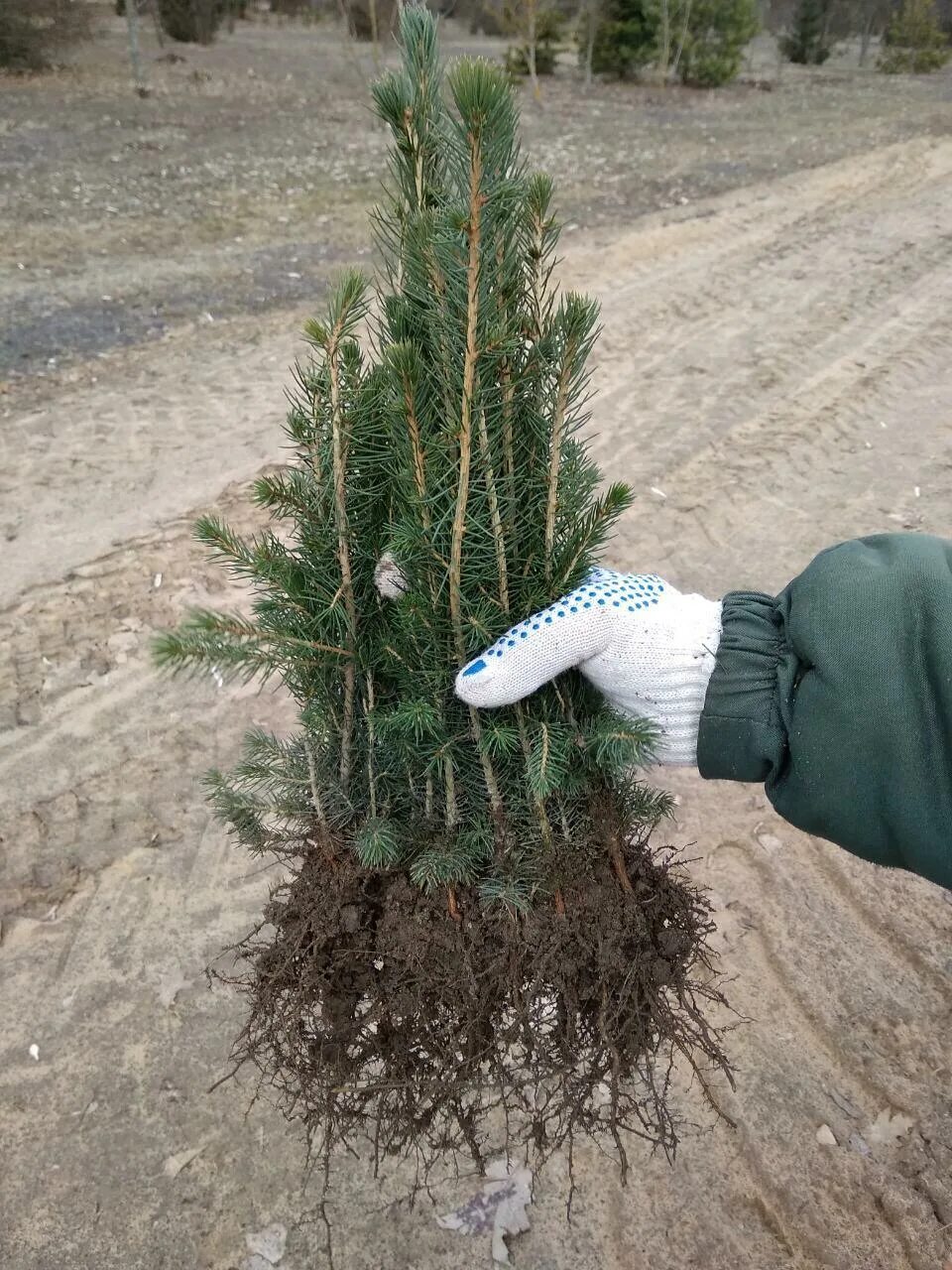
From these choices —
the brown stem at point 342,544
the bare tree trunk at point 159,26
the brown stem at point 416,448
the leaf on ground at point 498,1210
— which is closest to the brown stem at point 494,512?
the brown stem at point 416,448

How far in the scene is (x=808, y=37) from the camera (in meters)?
25.7

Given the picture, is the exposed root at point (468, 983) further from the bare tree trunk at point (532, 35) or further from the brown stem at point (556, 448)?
the bare tree trunk at point (532, 35)

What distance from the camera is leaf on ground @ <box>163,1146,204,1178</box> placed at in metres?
2.56

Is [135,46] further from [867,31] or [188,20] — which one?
[867,31]

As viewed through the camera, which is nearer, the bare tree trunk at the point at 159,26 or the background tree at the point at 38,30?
the background tree at the point at 38,30

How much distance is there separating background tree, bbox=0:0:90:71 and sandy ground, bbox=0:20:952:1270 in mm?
12987

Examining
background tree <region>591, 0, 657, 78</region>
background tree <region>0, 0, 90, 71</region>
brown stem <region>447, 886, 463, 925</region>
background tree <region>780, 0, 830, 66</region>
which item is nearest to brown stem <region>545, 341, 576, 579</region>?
brown stem <region>447, 886, 463, 925</region>

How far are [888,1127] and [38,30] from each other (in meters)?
19.4

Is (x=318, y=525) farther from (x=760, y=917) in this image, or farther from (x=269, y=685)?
(x=269, y=685)

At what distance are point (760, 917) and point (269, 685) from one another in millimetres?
2304

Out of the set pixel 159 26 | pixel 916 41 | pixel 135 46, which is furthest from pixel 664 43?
pixel 916 41

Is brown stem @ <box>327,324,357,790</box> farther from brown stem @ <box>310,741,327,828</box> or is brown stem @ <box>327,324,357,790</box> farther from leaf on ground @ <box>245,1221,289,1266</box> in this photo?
leaf on ground @ <box>245,1221,289,1266</box>

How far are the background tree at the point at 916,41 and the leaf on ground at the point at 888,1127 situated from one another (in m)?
28.2

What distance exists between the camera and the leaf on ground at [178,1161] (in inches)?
101
